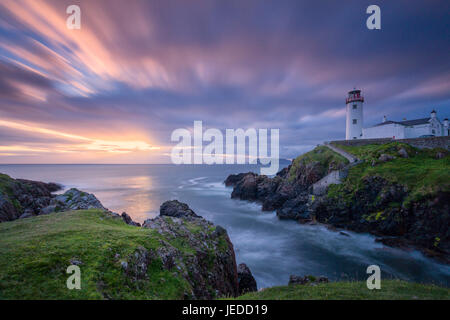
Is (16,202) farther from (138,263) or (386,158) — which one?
→ (386,158)

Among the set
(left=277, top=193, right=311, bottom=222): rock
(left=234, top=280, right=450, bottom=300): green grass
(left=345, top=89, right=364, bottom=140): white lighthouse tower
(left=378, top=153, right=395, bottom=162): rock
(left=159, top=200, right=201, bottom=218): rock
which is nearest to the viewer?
(left=234, top=280, right=450, bottom=300): green grass

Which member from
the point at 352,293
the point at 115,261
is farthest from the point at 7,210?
the point at 352,293

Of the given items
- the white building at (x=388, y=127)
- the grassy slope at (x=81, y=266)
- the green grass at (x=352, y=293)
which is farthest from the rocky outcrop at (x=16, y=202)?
the white building at (x=388, y=127)

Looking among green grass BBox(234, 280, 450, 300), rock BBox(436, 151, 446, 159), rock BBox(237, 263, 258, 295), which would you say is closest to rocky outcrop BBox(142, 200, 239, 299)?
rock BBox(237, 263, 258, 295)

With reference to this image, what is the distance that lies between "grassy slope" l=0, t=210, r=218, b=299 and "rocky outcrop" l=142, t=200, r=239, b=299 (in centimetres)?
57

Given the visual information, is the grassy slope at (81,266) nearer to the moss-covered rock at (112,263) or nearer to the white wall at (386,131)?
the moss-covered rock at (112,263)

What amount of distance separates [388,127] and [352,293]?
177ft

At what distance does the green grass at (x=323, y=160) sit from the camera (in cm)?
3769

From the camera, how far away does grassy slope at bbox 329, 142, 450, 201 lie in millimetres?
22469

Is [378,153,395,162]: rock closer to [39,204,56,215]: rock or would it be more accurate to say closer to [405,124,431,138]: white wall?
[405,124,431,138]: white wall

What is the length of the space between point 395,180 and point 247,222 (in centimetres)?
2459

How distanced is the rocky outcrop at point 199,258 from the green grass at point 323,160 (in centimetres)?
3325
